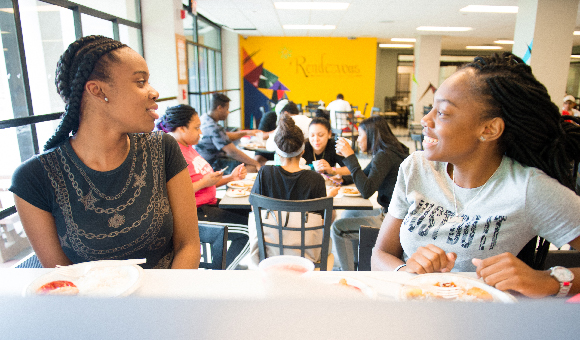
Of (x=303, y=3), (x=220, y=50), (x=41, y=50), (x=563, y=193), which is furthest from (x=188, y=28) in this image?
(x=563, y=193)

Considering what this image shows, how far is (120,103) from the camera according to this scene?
45.3 inches

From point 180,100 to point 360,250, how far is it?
4.08m

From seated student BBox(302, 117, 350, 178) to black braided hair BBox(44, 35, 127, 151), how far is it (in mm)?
2233

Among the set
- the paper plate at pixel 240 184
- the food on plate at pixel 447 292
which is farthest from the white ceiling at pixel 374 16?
the food on plate at pixel 447 292

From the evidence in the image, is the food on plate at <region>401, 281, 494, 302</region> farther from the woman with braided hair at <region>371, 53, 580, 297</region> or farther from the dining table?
the dining table

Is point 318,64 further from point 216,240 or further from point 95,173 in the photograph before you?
point 95,173

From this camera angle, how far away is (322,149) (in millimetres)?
3639

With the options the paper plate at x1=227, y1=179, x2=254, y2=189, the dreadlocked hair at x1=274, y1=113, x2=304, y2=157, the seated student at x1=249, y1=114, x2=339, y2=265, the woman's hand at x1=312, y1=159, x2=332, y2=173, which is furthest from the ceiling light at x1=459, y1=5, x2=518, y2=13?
the seated student at x1=249, y1=114, x2=339, y2=265

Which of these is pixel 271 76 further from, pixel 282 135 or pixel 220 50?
pixel 282 135

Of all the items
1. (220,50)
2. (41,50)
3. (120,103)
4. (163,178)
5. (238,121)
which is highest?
(220,50)

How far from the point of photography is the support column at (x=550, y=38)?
15.6ft

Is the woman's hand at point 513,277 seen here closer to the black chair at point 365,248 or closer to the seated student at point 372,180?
the black chair at point 365,248

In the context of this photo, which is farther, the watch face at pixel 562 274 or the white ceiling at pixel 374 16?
the white ceiling at pixel 374 16

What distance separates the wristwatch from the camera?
3.00 feet
